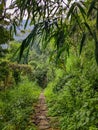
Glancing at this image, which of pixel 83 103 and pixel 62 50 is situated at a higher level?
pixel 62 50

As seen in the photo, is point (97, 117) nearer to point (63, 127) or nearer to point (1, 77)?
point (63, 127)

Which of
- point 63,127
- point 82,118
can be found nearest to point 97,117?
point 82,118

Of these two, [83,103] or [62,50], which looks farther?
[83,103]

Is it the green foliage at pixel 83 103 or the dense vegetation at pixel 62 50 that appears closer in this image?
the dense vegetation at pixel 62 50

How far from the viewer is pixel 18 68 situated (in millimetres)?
10266

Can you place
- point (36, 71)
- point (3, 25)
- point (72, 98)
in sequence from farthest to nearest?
point (36, 71) → point (3, 25) → point (72, 98)

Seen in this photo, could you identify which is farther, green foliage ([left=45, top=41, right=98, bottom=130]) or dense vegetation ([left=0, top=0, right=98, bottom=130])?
green foliage ([left=45, top=41, right=98, bottom=130])

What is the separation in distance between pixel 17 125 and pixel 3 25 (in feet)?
13.7

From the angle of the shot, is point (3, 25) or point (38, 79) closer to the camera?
point (3, 25)

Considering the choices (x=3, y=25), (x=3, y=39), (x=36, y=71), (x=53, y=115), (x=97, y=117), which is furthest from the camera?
(x=36, y=71)

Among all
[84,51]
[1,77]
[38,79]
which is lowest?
[38,79]

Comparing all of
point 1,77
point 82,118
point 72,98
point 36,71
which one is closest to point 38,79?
point 36,71

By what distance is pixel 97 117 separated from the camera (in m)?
5.38

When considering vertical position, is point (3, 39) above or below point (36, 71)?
above
